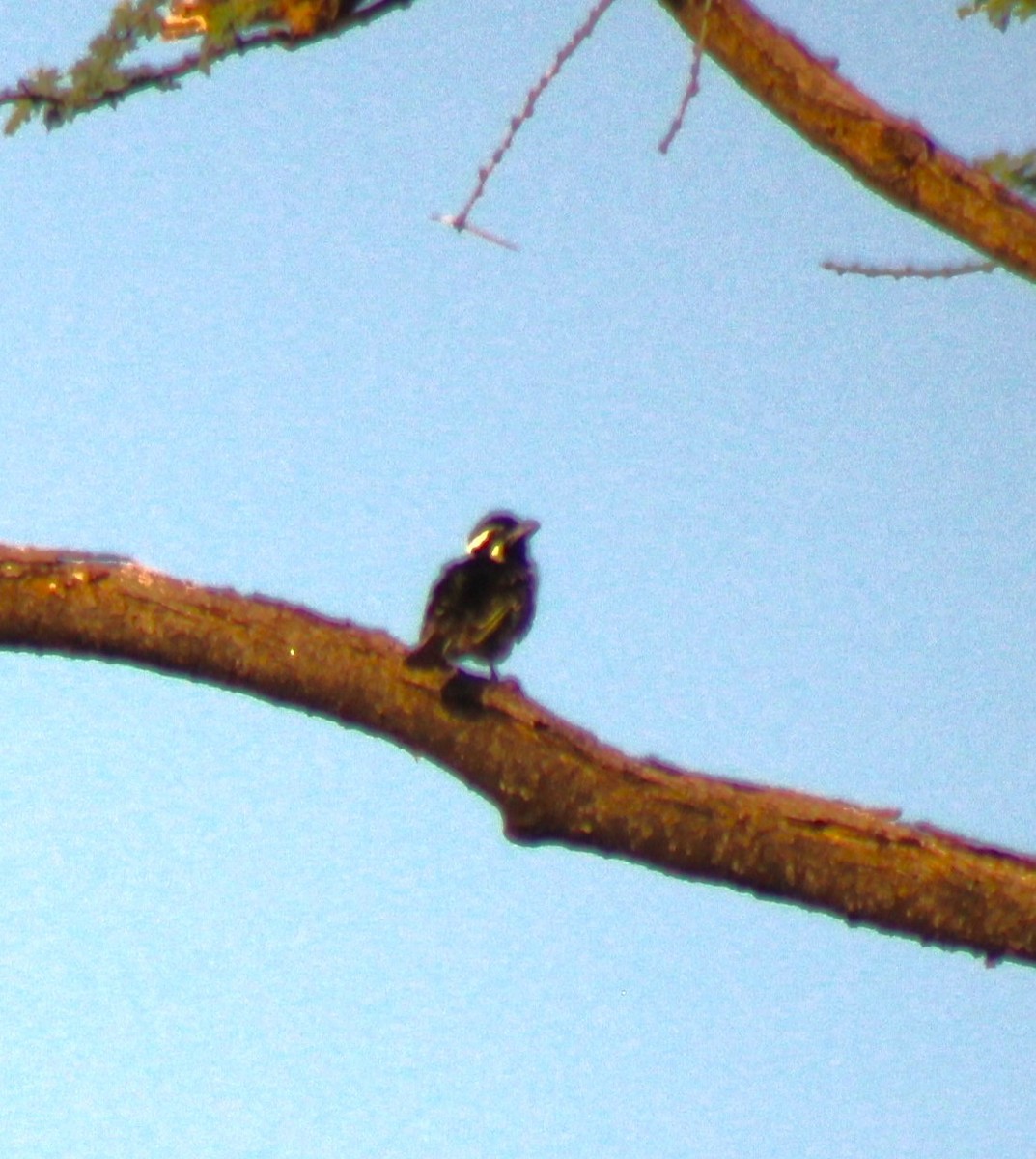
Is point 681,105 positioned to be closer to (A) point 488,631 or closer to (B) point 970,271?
(B) point 970,271

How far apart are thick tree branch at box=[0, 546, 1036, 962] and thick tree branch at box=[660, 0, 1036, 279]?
45.8 inches

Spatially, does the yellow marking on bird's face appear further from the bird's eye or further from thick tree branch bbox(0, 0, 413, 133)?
thick tree branch bbox(0, 0, 413, 133)

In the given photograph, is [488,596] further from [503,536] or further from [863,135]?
[863,135]

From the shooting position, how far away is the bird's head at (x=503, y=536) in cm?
661

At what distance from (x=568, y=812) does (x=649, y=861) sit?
19 centimetres

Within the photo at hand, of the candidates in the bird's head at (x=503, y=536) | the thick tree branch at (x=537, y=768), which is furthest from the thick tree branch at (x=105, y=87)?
the bird's head at (x=503, y=536)

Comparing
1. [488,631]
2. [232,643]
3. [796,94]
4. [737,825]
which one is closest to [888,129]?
[796,94]

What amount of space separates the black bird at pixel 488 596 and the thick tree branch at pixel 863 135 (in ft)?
4.73

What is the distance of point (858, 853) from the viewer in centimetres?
336

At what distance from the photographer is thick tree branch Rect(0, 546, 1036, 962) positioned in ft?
11.0

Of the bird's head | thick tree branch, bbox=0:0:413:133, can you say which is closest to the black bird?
the bird's head

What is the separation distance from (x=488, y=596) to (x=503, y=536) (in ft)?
4.11

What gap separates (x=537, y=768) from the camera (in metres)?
3.52

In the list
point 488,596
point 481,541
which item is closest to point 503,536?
point 481,541
